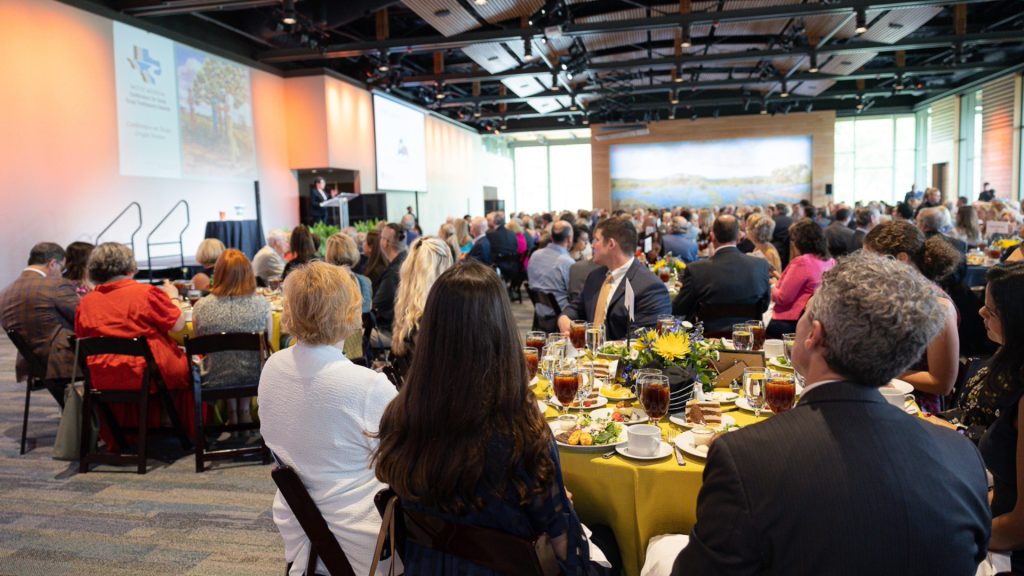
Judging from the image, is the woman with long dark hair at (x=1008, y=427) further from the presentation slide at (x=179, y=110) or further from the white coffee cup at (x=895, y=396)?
the presentation slide at (x=179, y=110)

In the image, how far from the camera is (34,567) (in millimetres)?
3197

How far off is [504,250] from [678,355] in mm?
8426

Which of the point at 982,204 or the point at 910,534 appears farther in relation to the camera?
the point at 982,204

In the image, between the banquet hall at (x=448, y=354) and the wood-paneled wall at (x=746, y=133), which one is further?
the wood-paneled wall at (x=746, y=133)

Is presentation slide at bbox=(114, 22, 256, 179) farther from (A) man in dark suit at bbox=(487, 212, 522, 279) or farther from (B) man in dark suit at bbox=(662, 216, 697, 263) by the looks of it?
(B) man in dark suit at bbox=(662, 216, 697, 263)

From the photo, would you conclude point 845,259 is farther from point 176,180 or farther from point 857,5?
point 176,180

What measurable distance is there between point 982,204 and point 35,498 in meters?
12.7

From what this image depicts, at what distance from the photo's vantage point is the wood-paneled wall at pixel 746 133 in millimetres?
22656

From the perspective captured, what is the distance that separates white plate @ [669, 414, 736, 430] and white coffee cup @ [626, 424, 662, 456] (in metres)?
0.25

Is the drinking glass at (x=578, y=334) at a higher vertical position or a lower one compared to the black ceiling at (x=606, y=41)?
lower

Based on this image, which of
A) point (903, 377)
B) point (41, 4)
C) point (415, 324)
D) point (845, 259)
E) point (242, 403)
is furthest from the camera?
point (41, 4)

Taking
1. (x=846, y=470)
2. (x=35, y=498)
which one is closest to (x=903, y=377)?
(x=846, y=470)

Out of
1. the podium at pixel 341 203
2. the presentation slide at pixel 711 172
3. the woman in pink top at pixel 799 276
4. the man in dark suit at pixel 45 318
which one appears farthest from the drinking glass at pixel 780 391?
the presentation slide at pixel 711 172

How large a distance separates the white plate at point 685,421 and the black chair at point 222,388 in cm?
266
